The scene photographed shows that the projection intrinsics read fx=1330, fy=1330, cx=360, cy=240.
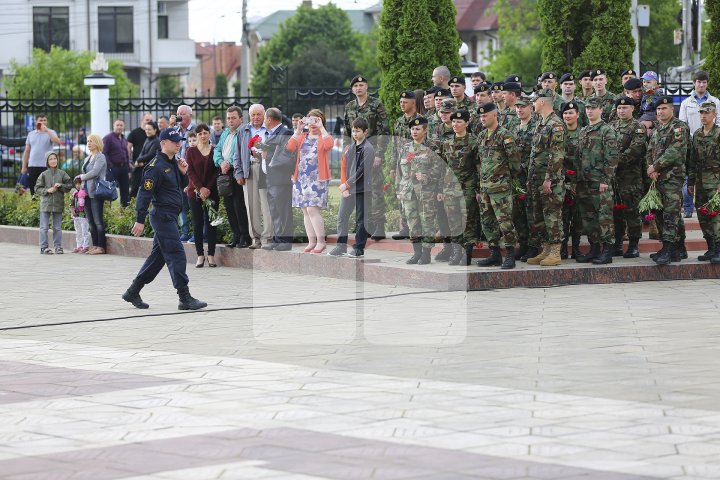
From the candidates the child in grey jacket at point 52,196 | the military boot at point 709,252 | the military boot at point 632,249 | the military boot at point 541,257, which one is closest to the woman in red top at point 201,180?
the child in grey jacket at point 52,196

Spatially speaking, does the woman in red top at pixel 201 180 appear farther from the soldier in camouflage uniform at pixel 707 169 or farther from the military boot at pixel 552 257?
the soldier in camouflage uniform at pixel 707 169

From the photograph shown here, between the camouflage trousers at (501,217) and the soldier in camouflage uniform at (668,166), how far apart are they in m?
1.68

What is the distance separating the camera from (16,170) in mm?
31625

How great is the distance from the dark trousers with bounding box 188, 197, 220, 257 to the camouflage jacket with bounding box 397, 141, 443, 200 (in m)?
3.06

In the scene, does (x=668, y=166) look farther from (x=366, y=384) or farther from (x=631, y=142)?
(x=366, y=384)

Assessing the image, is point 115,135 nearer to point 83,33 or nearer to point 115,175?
point 115,175

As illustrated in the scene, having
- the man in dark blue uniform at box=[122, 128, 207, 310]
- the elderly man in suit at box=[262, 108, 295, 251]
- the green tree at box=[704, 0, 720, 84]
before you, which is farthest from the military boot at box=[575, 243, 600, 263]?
the green tree at box=[704, 0, 720, 84]

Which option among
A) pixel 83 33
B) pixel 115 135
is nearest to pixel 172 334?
pixel 115 135

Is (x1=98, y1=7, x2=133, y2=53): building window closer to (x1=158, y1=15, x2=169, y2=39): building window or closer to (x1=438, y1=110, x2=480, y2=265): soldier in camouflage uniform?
(x1=158, y1=15, x2=169, y2=39): building window

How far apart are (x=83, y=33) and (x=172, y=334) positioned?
5195 cm

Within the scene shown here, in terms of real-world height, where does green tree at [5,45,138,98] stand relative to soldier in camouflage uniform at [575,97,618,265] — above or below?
above

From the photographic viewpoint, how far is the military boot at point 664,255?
48.4 feet

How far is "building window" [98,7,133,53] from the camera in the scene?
62188 millimetres

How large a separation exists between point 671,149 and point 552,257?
5.88ft
